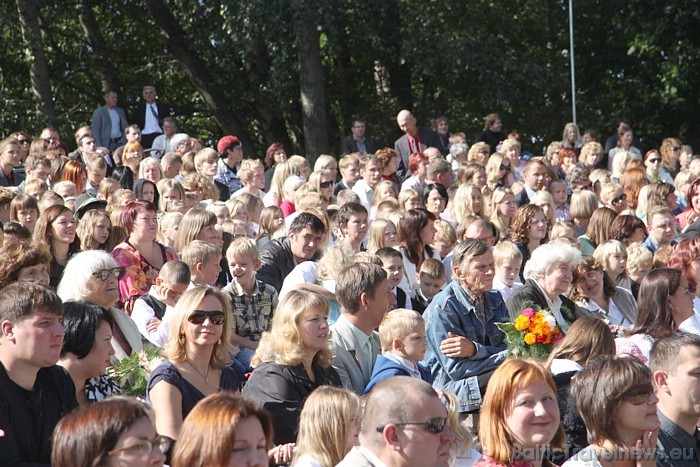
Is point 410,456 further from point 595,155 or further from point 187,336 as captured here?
point 595,155

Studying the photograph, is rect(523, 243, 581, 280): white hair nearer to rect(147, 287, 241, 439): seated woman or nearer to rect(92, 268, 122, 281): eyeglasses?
rect(147, 287, 241, 439): seated woman

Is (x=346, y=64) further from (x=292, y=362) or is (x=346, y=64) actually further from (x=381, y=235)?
(x=292, y=362)

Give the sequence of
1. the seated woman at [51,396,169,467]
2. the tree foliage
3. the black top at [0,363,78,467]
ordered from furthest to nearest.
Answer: the tree foliage < the black top at [0,363,78,467] < the seated woman at [51,396,169,467]

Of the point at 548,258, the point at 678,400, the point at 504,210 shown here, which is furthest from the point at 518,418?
the point at 504,210

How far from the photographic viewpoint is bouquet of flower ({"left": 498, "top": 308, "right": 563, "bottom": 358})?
6.79 meters

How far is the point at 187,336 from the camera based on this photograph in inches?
225

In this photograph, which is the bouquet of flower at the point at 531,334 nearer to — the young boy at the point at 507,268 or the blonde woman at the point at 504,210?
the young boy at the point at 507,268

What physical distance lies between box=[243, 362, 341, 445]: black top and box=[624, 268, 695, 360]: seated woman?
230cm

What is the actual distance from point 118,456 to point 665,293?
14.7ft

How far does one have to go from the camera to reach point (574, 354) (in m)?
6.06

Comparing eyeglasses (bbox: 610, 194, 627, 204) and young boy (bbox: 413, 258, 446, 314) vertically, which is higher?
eyeglasses (bbox: 610, 194, 627, 204)

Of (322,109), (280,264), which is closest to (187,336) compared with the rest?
(280,264)

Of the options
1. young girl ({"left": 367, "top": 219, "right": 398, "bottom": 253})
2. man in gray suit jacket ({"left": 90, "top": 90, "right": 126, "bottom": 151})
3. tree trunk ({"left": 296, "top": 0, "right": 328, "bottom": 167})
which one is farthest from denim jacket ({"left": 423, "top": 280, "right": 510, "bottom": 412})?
tree trunk ({"left": 296, "top": 0, "right": 328, "bottom": 167})

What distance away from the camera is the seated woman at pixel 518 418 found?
4.73 metres
